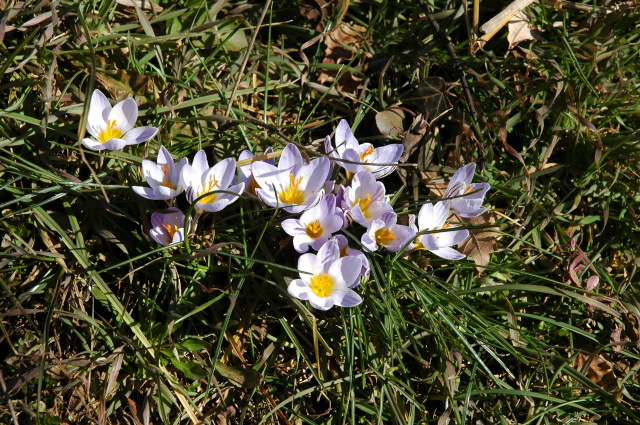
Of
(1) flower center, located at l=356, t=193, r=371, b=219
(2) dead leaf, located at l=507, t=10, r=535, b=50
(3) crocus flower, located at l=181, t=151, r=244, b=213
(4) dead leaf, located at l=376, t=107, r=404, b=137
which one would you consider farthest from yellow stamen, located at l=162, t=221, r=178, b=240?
(2) dead leaf, located at l=507, t=10, r=535, b=50

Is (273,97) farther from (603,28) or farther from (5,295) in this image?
(603,28)

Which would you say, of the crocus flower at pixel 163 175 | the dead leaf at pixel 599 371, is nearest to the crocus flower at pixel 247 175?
the crocus flower at pixel 163 175

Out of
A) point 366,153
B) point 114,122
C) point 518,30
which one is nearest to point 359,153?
point 366,153

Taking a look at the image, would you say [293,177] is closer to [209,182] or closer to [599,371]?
[209,182]

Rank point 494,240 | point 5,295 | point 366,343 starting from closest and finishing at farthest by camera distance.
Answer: point 5,295
point 366,343
point 494,240

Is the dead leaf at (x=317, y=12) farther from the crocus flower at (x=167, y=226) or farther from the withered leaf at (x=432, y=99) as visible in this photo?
the crocus flower at (x=167, y=226)

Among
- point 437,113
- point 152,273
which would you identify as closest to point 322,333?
point 152,273

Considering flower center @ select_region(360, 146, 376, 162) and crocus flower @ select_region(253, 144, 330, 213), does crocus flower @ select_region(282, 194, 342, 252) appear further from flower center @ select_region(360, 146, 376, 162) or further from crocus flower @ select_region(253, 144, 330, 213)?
flower center @ select_region(360, 146, 376, 162)

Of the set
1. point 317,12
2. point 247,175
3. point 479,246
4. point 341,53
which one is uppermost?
point 317,12
